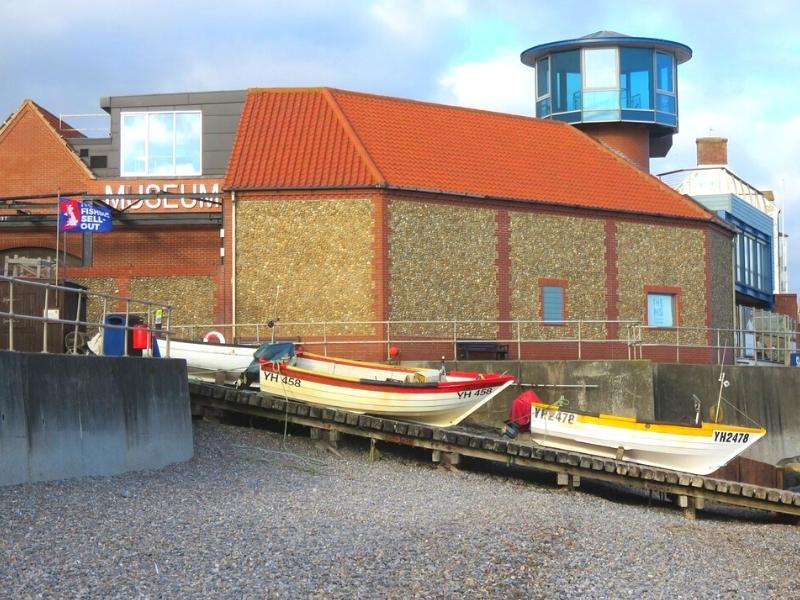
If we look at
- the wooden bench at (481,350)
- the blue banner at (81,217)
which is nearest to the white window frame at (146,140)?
the blue banner at (81,217)

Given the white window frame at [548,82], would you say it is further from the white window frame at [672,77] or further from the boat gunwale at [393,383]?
the boat gunwale at [393,383]

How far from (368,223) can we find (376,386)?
8551 millimetres

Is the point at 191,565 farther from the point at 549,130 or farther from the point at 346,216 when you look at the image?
the point at 549,130

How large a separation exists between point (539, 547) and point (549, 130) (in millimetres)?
27469

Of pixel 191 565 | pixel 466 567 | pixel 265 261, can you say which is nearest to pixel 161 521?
pixel 191 565

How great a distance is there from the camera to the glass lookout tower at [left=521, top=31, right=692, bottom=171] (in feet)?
141

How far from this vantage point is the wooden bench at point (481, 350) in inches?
1282

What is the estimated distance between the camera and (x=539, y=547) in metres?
15.4

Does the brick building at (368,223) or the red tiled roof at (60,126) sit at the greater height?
the red tiled roof at (60,126)

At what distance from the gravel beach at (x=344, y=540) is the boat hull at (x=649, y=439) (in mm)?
2617

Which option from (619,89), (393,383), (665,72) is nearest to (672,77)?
(665,72)

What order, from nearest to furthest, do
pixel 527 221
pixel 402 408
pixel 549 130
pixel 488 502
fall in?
pixel 488 502 → pixel 402 408 → pixel 527 221 → pixel 549 130

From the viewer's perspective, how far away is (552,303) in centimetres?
3503

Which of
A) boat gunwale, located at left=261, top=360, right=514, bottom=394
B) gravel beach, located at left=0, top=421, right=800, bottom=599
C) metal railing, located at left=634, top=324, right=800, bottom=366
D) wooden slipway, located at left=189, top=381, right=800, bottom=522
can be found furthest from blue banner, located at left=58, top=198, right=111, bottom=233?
metal railing, located at left=634, top=324, right=800, bottom=366
